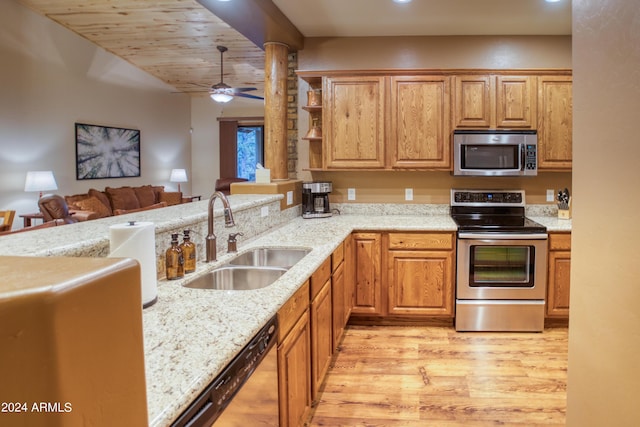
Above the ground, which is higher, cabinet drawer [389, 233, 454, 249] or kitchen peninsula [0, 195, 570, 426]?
kitchen peninsula [0, 195, 570, 426]

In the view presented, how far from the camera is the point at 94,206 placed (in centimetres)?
703

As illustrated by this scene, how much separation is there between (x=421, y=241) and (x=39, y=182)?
17.0ft

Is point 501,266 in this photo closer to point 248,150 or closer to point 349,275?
point 349,275

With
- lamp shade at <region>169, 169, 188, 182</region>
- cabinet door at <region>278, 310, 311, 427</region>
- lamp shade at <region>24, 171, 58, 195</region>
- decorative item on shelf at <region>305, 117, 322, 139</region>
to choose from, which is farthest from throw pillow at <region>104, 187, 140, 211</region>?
cabinet door at <region>278, 310, 311, 427</region>

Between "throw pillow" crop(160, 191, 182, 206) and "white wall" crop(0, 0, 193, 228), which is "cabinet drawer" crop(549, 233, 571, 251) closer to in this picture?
"white wall" crop(0, 0, 193, 228)

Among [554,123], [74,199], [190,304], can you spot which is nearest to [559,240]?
[554,123]

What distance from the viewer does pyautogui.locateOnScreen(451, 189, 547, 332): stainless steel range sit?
3.67 metres

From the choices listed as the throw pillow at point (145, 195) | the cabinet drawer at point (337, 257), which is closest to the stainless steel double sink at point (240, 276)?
the cabinet drawer at point (337, 257)

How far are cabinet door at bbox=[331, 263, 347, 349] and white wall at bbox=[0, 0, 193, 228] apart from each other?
514cm

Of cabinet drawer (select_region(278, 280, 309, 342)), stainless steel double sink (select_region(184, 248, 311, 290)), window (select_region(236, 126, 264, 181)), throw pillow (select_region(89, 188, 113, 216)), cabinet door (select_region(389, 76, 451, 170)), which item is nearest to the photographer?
cabinet drawer (select_region(278, 280, 309, 342))

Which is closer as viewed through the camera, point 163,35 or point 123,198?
point 163,35

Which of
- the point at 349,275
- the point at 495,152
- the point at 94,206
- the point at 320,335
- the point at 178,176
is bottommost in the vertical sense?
the point at 320,335

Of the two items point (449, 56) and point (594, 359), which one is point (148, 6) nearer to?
point (449, 56)

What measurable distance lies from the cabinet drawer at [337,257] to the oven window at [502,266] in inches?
42.5
